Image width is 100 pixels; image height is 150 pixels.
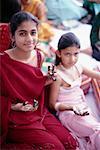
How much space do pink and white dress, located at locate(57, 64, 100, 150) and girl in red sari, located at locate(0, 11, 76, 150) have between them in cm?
11

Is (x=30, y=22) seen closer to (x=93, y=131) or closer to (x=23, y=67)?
(x=23, y=67)

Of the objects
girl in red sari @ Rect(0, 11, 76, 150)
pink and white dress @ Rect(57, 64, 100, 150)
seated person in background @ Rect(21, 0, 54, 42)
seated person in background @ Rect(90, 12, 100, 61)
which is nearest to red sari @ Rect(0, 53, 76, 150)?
girl in red sari @ Rect(0, 11, 76, 150)

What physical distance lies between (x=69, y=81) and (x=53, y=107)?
17 cm

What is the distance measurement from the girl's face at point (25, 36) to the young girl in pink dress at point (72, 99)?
250 mm

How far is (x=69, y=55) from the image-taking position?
1.82 meters

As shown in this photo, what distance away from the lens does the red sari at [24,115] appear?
1568mm

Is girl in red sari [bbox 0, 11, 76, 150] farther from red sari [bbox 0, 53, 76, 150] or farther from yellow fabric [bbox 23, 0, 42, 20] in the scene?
yellow fabric [bbox 23, 0, 42, 20]

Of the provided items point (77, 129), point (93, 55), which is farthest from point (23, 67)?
point (93, 55)

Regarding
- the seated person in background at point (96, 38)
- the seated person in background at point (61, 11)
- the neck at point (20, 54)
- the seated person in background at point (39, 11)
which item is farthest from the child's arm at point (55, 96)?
the seated person in background at point (61, 11)

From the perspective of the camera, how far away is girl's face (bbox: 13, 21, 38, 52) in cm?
160

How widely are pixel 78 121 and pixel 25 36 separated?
0.53 metres

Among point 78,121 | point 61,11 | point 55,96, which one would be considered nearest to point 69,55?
point 55,96

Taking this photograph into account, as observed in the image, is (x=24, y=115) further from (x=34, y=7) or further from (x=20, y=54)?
(x=34, y=7)

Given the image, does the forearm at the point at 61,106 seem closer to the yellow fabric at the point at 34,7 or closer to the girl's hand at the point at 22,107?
the girl's hand at the point at 22,107
